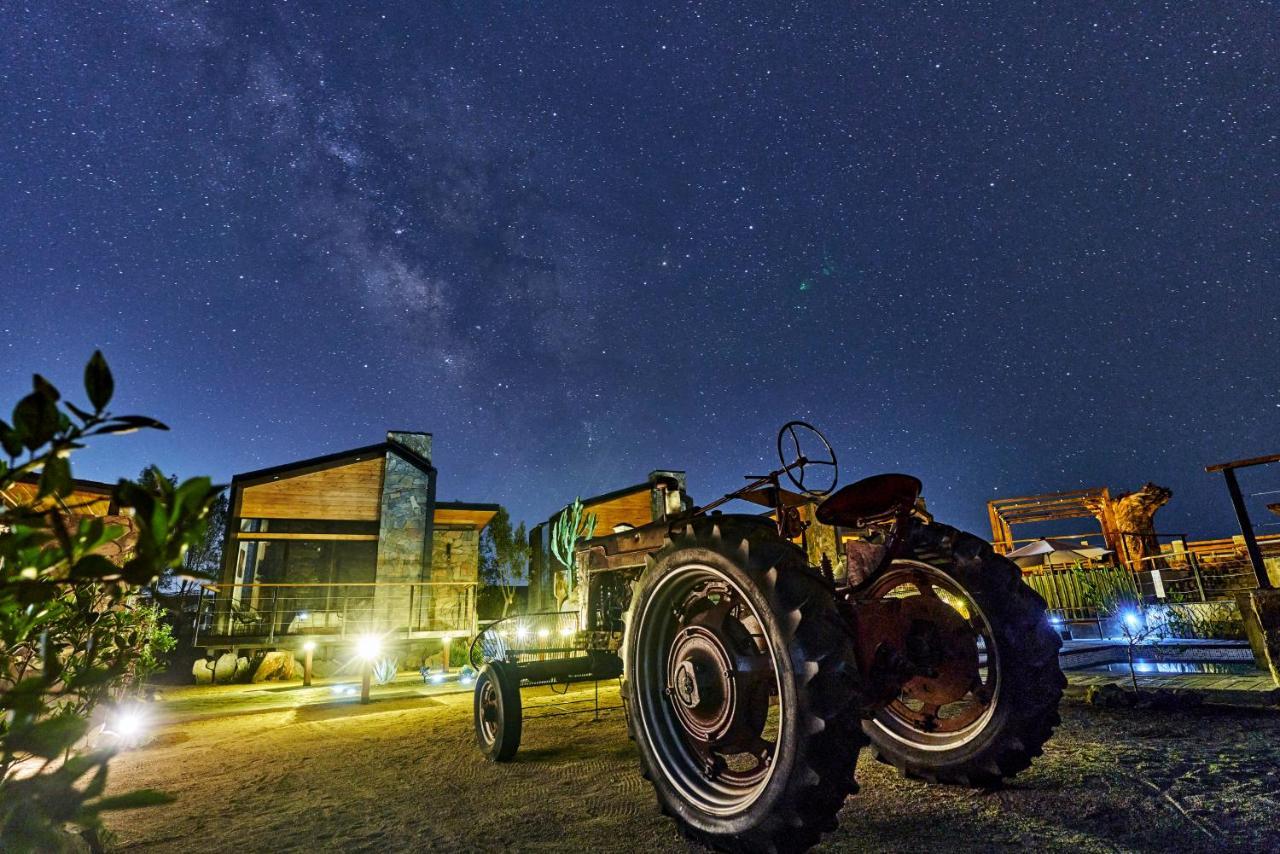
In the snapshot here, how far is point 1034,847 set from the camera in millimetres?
2461

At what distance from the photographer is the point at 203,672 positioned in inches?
519

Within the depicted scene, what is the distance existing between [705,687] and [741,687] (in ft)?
0.63

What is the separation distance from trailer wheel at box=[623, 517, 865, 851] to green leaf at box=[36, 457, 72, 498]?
236cm

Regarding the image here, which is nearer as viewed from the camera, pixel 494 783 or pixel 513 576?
pixel 494 783

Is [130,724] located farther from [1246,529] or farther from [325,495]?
[325,495]

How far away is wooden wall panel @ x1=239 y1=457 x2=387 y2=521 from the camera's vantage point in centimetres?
1620

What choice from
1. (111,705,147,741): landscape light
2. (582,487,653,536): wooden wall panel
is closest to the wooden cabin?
(111,705,147,741): landscape light

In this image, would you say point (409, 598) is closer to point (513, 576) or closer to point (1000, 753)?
point (513, 576)

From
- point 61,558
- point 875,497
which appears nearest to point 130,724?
point 61,558

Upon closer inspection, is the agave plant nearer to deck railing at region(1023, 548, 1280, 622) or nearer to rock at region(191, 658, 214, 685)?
rock at region(191, 658, 214, 685)

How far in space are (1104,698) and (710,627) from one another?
4553 mm

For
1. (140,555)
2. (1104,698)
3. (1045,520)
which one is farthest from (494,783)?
(1045,520)

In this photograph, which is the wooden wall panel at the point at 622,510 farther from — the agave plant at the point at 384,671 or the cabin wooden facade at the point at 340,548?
the agave plant at the point at 384,671

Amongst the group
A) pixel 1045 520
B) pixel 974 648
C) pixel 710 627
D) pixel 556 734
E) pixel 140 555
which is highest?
A: pixel 1045 520
